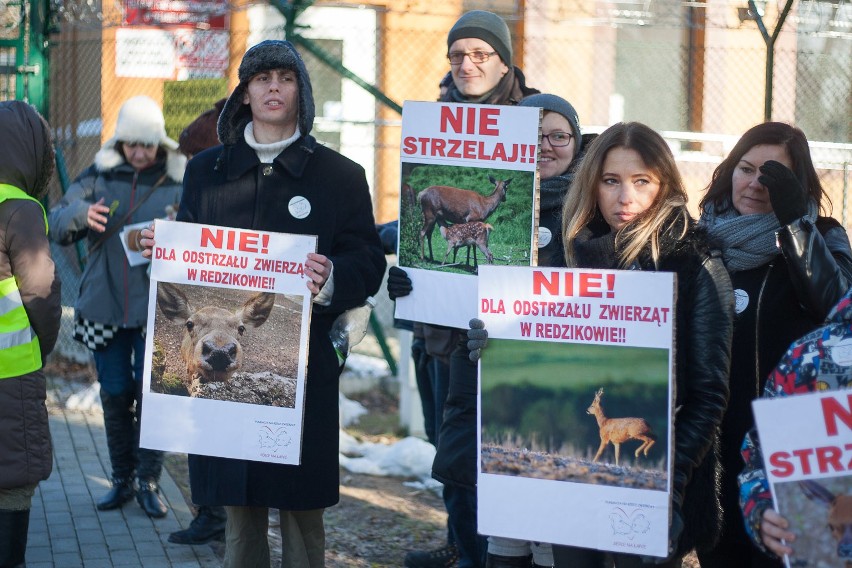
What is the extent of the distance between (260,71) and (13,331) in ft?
4.29

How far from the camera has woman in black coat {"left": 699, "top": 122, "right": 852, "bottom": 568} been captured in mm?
3451

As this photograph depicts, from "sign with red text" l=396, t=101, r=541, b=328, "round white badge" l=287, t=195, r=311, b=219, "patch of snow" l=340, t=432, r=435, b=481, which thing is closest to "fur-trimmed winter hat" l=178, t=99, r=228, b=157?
"round white badge" l=287, t=195, r=311, b=219

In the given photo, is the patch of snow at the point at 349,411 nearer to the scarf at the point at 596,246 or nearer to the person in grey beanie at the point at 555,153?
the person in grey beanie at the point at 555,153

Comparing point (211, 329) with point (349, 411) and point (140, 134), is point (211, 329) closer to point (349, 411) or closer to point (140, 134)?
point (140, 134)

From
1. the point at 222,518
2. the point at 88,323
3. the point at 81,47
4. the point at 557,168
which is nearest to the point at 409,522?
the point at 222,518

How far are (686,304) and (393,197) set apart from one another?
8836mm

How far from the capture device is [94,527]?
5566 millimetres

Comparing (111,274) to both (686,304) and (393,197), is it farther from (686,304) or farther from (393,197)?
(393,197)

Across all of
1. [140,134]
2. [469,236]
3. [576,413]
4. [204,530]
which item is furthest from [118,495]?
[576,413]

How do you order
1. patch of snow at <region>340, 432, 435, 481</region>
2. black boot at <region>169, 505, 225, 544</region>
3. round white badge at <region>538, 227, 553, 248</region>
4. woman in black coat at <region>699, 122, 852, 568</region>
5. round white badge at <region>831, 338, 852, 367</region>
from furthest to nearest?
patch of snow at <region>340, 432, 435, 481</region>, black boot at <region>169, 505, 225, 544</region>, round white badge at <region>538, 227, 553, 248</region>, woman in black coat at <region>699, 122, 852, 568</region>, round white badge at <region>831, 338, 852, 367</region>

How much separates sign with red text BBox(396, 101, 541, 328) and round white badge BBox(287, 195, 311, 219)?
13.5 inches

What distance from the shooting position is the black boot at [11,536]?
159 inches

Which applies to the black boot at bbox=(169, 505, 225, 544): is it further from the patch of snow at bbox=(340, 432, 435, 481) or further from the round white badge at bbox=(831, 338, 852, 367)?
the round white badge at bbox=(831, 338, 852, 367)

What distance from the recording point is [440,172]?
396 cm
